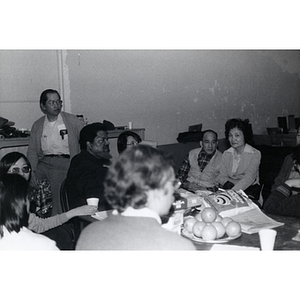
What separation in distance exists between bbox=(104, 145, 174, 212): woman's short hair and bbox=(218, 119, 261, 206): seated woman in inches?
81.4

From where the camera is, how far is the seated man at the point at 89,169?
258 cm

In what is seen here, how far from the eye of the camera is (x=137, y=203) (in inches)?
51.3

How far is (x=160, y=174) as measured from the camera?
4.22 feet

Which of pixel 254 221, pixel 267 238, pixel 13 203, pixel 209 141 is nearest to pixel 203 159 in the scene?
pixel 209 141

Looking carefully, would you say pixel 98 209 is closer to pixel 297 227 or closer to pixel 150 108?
pixel 297 227

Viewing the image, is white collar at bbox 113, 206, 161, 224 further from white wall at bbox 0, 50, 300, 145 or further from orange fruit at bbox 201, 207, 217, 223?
white wall at bbox 0, 50, 300, 145

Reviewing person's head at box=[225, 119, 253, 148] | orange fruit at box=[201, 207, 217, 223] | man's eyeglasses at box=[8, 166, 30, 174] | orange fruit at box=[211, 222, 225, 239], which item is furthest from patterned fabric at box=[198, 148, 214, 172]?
orange fruit at box=[211, 222, 225, 239]

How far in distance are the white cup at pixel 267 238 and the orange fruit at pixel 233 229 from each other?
0.63ft

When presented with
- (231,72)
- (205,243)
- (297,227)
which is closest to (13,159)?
(205,243)

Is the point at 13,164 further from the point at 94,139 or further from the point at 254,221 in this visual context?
the point at 254,221

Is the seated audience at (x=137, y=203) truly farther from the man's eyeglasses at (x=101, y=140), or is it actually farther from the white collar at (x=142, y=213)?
the man's eyeglasses at (x=101, y=140)

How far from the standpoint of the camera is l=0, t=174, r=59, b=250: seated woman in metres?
1.70

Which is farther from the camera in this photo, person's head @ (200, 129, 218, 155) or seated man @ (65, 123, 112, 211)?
person's head @ (200, 129, 218, 155)

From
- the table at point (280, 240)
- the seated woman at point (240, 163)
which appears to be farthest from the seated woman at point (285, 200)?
the seated woman at point (240, 163)
